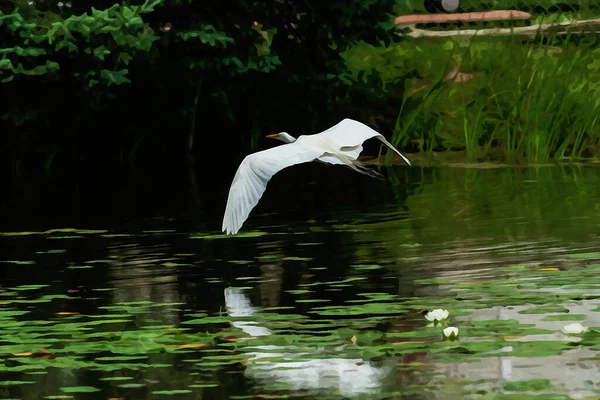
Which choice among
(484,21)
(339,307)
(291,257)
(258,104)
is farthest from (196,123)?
(339,307)

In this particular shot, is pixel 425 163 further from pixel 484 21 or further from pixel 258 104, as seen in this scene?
pixel 484 21

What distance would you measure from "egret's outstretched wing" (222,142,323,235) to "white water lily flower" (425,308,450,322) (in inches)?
105

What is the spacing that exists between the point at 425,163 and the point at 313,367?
1220cm

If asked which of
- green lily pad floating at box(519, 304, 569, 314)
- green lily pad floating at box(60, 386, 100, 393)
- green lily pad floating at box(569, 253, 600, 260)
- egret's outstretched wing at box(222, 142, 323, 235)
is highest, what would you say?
egret's outstretched wing at box(222, 142, 323, 235)

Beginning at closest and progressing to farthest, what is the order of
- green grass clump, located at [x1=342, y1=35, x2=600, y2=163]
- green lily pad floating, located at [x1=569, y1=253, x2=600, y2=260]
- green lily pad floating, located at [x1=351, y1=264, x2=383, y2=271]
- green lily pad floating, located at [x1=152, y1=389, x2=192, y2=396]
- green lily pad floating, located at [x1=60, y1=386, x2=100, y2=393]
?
green lily pad floating, located at [x1=152, y1=389, x2=192, y2=396], green lily pad floating, located at [x1=60, y1=386, x2=100, y2=393], green lily pad floating, located at [x1=569, y1=253, x2=600, y2=260], green lily pad floating, located at [x1=351, y1=264, x2=383, y2=271], green grass clump, located at [x1=342, y1=35, x2=600, y2=163]

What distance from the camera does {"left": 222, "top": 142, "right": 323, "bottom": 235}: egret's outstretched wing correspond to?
10.4 metres

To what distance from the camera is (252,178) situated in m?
10.7

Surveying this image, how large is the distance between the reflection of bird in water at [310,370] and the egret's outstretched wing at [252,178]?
3.03 meters

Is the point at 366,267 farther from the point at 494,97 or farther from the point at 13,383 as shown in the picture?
the point at 494,97

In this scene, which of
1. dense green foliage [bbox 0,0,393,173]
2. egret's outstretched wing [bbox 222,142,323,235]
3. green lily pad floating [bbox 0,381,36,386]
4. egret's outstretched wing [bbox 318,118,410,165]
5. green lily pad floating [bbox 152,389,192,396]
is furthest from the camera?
dense green foliage [bbox 0,0,393,173]

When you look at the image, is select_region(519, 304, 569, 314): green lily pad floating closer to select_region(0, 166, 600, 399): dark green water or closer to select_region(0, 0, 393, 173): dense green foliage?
select_region(0, 166, 600, 399): dark green water

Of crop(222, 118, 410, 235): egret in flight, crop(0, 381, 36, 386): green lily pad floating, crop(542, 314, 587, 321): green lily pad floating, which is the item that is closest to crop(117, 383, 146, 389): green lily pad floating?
crop(0, 381, 36, 386): green lily pad floating

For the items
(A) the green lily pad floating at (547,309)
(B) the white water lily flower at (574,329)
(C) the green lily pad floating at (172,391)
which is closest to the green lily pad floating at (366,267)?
(A) the green lily pad floating at (547,309)

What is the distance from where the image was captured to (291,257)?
1103 cm
